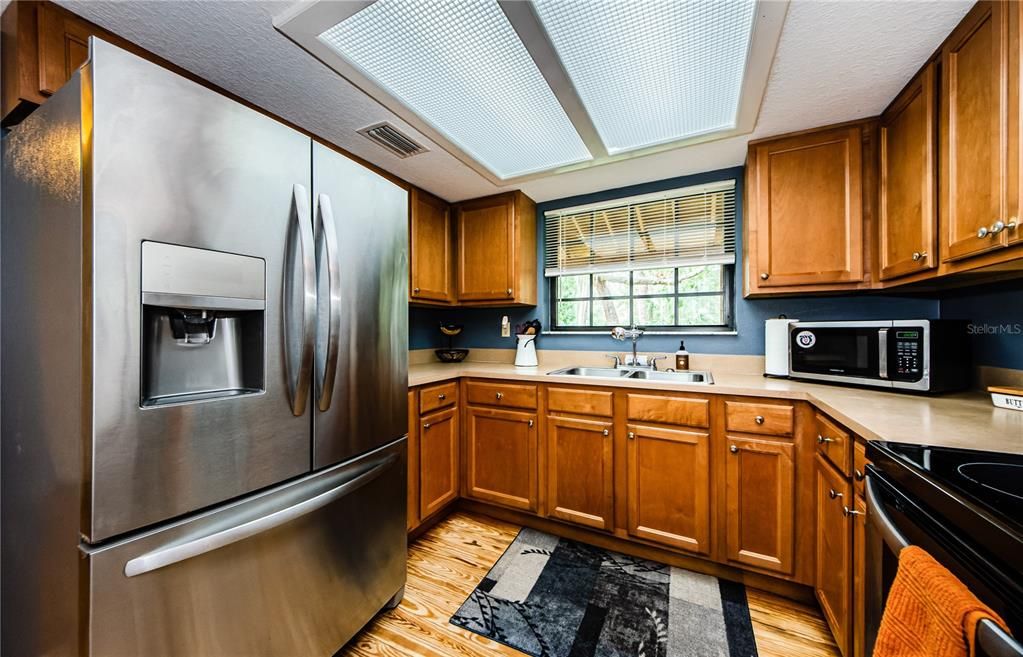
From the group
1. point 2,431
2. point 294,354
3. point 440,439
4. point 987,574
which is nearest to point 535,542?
point 440,439

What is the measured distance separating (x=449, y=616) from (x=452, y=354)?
175cm

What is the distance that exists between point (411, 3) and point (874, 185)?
6.97ft

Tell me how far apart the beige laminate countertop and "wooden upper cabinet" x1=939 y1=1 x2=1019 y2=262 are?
0.51 metres

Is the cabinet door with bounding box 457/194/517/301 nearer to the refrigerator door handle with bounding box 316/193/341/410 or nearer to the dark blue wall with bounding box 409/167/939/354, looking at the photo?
the dark blue wall with bounding box 409/167/939/354

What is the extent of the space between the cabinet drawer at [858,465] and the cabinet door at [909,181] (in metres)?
0.82

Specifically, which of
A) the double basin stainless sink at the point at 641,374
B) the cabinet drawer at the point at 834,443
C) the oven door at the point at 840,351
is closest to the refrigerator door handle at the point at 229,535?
the double basin stainless sink at the point at 641,374

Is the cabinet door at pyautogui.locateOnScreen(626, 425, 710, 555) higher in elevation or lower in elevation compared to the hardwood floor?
higher

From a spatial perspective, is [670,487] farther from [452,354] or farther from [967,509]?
[452,354]

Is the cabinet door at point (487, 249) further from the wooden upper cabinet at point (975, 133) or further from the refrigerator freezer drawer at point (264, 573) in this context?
the wooden upper cabinet at point (975, 133)

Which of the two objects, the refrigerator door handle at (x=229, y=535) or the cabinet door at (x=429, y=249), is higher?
the cabinet door at (x=429, y=249)

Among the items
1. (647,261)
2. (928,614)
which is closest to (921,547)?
(928,614)

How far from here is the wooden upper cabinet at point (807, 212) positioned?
181cm

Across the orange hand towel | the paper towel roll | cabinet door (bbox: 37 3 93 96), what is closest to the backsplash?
the paper towel roll

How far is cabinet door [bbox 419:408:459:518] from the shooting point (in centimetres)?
206
